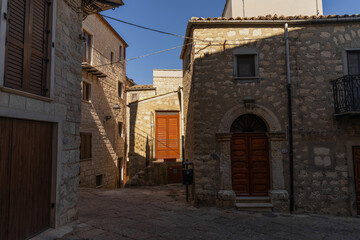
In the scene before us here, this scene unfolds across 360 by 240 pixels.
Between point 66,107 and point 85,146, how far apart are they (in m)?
6.80

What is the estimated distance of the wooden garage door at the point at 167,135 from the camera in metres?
13.0

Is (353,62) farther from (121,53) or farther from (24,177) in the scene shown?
(121,53)

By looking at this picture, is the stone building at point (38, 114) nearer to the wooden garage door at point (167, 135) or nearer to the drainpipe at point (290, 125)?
the drainpipe at point (290, 125)

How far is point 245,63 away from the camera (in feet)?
24.4

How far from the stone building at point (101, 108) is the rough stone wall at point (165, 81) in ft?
7.52

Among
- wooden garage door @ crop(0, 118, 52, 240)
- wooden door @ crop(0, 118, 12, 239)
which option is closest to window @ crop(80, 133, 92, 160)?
wooden garage door @ crop(0, 118, 52, 240)

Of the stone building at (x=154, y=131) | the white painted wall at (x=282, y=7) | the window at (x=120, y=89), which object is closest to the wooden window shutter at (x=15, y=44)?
the white painted wall at (x=282, y=7)

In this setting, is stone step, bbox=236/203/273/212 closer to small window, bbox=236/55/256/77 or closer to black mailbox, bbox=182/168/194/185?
black mailbox, bbox=182/168/194/185

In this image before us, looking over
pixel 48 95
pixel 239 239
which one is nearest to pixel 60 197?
pixel 48 95

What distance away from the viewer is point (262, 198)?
22.9ft

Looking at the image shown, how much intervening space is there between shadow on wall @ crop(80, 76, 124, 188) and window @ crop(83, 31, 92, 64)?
1214 mm

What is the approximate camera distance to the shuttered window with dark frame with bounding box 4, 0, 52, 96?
12.5 ft

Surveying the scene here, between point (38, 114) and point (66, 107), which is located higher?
point (66, 107)

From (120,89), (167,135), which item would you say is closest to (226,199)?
(167,135)
